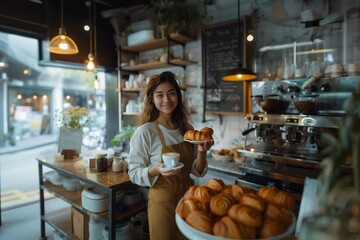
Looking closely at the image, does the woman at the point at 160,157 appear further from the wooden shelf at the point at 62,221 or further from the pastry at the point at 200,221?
the wooden shelf at the point at 62,221

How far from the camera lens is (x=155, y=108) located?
1.59 m

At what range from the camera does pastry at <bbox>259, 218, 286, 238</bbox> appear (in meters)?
0.73

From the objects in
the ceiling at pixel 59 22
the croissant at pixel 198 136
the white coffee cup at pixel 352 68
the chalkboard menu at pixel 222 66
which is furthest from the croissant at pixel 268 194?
the ceiling at pixel 59 22

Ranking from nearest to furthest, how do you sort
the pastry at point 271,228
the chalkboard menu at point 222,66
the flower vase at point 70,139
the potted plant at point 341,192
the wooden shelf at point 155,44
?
the potted plant at point 341,192 < the pastry at point 271,228 < the flower vase at point 70,139 < the chalkboard menu at point 222,66 < the wooden shelf at point 155,44

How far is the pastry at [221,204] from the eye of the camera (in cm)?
83

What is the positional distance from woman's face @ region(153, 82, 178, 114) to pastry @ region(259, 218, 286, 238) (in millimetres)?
863

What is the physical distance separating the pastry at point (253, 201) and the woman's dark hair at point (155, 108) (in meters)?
0.78

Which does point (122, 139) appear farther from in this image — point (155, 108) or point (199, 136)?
point (199, 136)

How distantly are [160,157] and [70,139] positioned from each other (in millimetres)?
1527

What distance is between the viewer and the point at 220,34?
9.65ft

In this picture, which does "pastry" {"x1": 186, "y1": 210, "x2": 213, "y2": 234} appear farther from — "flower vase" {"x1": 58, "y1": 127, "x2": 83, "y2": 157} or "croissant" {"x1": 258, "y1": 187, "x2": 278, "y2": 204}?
"flower vase" {"x1": 58, "y1": 127, "x2": 83, "y2": 157}

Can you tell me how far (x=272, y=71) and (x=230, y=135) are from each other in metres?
0.95

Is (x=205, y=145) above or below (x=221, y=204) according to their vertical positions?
above

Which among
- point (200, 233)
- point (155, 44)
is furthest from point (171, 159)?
point (155, 44)
